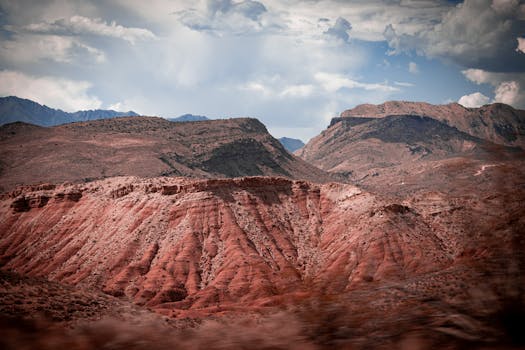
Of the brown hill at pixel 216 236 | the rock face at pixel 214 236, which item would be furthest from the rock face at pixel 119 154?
Answer: the rock face at pixel 214 236

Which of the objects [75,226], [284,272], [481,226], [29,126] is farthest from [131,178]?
[29,126]

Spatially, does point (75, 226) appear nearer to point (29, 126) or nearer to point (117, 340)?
point (117, 340)

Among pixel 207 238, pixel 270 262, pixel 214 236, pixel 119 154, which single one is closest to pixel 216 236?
pixel 214 236

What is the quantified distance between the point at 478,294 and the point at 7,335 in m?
6.18

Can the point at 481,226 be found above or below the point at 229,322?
above

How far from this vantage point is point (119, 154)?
157 meters

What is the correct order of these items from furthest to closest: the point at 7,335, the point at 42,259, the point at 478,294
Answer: the point at 42,259 → the point at 478,294 → the point at 7,335

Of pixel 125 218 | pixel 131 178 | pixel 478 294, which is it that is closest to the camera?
pixel 478 294

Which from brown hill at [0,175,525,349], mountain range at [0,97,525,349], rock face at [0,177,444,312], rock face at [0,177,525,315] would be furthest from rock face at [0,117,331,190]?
rock face at [0,177,444,312]

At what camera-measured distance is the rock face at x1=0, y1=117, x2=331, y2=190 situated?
140 meters

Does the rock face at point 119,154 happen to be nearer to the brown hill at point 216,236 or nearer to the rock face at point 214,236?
the brown hill at point 216,236

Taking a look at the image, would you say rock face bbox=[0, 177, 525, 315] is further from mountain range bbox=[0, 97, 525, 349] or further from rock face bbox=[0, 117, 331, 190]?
rock face bbox=[0, 117, 331, 190]

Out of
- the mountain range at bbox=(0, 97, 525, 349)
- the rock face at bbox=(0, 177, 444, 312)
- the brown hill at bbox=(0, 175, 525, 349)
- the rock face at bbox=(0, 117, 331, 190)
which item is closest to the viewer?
the mountain range at bbox=(0, 97, 525, 349)

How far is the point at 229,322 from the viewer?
6.97 meters
